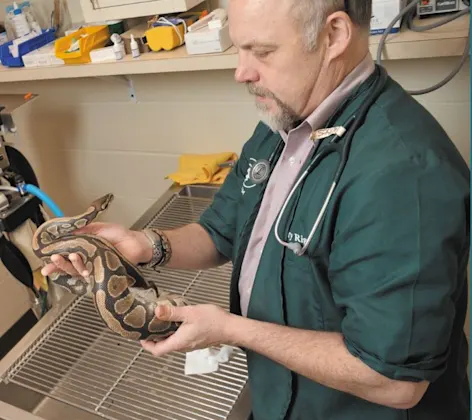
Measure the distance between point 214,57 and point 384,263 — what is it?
3.21 ft

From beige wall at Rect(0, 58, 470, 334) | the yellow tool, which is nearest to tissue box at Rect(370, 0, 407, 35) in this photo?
beige wall at Rect(0, 58, 470, 334)

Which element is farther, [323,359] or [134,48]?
[134,48]

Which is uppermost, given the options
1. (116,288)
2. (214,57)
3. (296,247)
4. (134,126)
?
(214,57)

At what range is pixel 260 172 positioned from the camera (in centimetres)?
119

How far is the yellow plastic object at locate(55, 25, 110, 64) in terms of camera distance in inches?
70.7

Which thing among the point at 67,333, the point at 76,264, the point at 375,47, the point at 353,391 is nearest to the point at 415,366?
the point at 353,391

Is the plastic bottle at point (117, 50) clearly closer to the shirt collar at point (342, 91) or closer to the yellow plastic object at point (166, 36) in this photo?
the yellow plastic object at point (166, 36)

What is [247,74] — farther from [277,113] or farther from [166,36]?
[166,36]

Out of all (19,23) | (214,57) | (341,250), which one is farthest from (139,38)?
(341,250)

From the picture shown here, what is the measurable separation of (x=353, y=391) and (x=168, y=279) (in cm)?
85

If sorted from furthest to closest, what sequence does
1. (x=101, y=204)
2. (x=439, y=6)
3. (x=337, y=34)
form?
1. (x=101, y=204)
2. (x=439, y=6)
3. (x=337, y=34)

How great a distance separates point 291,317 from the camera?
106 centimetres

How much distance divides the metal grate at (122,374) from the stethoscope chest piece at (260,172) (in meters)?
0.47

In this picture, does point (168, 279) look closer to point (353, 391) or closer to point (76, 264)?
point (76, 264)
